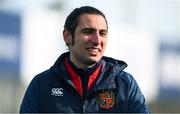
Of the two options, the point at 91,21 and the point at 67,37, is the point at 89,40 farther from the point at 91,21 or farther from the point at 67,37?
the point at 67,37

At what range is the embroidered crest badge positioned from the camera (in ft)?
13.4

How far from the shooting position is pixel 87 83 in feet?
13.7

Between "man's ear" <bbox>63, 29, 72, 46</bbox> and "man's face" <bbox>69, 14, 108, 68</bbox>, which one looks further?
"man's ear" <bbox>63, 29, 72, 46</bbox>

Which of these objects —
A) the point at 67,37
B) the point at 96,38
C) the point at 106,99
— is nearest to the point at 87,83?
the point at 106,99

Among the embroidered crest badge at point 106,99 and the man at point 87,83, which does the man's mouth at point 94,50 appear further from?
the embroidered crest badge at point 106,99

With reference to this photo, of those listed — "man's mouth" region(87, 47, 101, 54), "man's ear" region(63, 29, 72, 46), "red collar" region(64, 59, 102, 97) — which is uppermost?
"man's ear" region(63, 29, 72, 46)

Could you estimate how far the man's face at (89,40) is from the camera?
4.12m

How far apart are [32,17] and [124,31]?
7.34 ft

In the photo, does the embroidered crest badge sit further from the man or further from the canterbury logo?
the canterbury logo

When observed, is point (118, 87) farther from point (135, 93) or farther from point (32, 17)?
point (32, 17)

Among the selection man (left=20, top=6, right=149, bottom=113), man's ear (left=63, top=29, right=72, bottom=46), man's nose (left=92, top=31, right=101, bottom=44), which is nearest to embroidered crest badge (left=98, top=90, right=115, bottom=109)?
man (left=20, top=6, right=149, bottom=113)

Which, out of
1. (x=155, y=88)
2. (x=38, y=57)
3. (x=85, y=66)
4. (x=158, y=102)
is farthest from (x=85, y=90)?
(x=158, y=102)

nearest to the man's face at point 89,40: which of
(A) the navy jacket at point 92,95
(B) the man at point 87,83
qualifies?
(B) the man at point 87,83

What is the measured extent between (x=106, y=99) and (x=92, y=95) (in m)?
0.10
